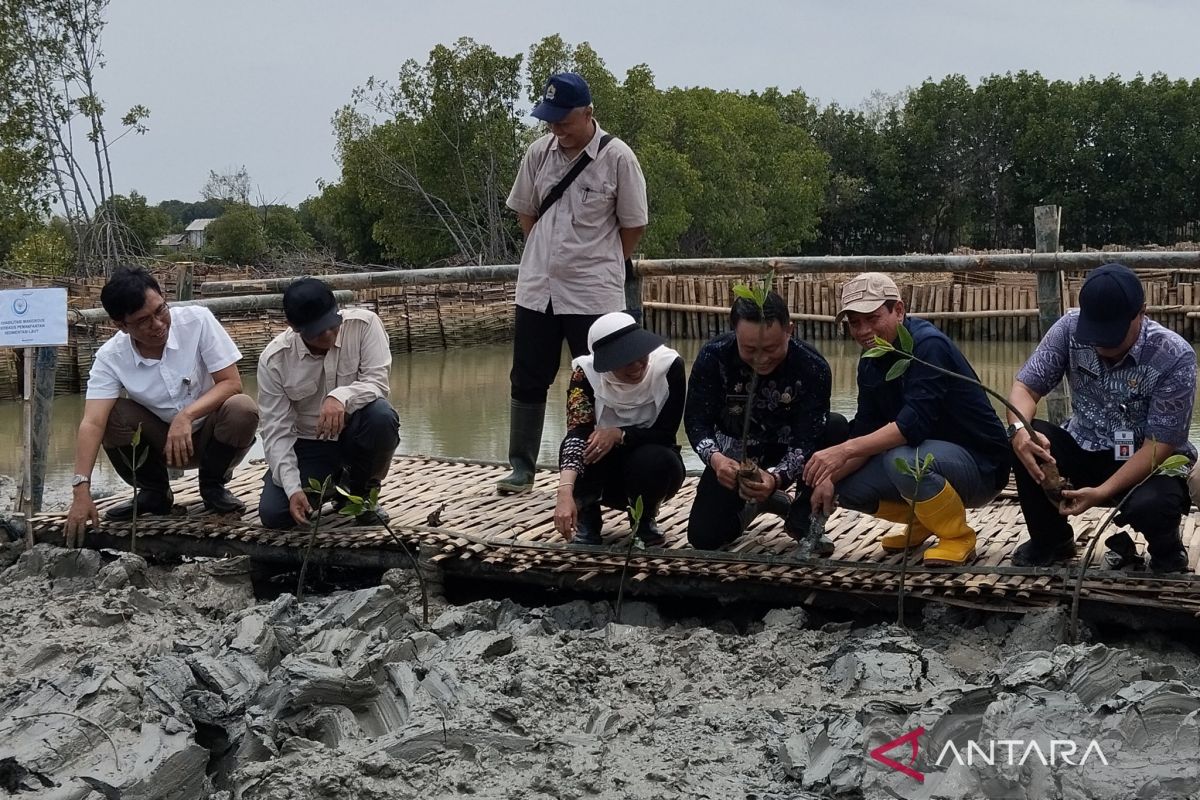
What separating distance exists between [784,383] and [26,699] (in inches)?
88.3

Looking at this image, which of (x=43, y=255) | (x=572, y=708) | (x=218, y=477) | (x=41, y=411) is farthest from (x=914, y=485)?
(x=43, y=255)

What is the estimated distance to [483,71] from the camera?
25.5 m

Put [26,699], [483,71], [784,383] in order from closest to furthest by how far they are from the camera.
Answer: [26,699]
[784,383]
[483,71]

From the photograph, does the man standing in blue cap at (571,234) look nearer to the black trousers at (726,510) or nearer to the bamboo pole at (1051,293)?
the black trousers at (726,510)

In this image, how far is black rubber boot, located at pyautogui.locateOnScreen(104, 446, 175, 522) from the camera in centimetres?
474

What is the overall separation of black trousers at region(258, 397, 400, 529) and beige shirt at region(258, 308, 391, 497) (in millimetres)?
41

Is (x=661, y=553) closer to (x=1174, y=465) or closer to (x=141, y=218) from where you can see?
(x=1174, y=465)

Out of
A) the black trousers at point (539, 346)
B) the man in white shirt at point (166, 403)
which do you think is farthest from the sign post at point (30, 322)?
the black trousers at point (539, 346)

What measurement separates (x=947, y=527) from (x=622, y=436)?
40.7 inches

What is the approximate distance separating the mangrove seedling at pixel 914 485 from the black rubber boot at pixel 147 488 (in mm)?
2768

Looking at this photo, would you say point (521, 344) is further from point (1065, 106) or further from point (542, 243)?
point (1065, 106)

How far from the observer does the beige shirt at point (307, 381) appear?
171 inches

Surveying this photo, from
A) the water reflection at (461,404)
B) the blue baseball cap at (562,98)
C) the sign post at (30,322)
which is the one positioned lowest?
the water reflection at (461,404)

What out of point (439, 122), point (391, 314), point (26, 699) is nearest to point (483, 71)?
point (439, 122)
